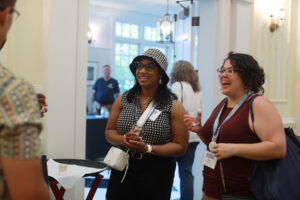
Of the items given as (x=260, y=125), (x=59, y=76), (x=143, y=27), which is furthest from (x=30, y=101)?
(x=143, y=27)

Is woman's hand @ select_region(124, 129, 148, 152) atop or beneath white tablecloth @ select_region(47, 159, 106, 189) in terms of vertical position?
atop

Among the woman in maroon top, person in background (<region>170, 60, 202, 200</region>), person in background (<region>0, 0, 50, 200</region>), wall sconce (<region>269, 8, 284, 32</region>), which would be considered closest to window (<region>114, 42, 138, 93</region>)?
wall sconce (<region>269, 8, 284, 32</region>)

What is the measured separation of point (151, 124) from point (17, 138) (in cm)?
128

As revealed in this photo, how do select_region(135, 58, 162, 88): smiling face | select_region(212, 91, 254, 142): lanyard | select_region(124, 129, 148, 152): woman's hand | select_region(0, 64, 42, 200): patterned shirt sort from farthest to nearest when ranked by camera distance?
select_region(135, 58, 162, 88): smiling face → select_region(124, 129, 148, 152): woman's hand → select_region(212, 91, 254, 142): lanyard → select_region(0, 64, 42, 200): patterned shirt

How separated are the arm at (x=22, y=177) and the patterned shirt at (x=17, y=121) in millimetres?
13

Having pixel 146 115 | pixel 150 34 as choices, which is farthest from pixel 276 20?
pixel 150 34

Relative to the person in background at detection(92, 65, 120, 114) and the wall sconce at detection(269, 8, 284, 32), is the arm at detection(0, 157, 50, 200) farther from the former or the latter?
the person in background at detection(92, 65, 120, 114)

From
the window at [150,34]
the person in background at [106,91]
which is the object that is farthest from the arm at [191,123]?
the window at [150,34]

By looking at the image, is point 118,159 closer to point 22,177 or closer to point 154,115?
point 154,115

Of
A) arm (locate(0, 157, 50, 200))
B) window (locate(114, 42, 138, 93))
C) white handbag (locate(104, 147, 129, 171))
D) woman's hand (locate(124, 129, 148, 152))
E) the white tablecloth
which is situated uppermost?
window (locate(114, 42, 138, 93))

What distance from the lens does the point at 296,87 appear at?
14.0ft

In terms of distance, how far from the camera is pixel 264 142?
4.90ft

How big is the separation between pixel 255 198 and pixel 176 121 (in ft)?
2.13

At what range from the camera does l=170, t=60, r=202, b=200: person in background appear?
3.11 meters
